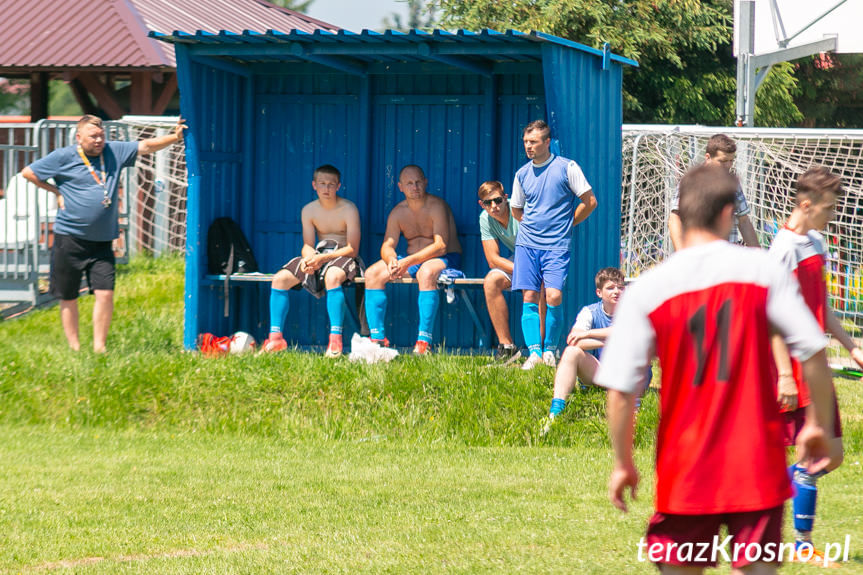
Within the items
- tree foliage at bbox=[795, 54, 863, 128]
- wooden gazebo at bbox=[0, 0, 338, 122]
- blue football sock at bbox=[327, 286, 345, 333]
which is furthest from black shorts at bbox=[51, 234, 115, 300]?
tree foliage at bbox=[795, 54, 863, 128]

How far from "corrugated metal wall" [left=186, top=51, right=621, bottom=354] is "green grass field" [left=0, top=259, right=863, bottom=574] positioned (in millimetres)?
1233

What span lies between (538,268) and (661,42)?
46.3 feet

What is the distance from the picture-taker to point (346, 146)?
10984 millimetres

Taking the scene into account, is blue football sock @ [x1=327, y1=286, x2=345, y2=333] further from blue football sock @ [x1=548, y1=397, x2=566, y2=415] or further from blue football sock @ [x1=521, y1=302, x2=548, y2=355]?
blue football sock @ [x1=548, y1=397, x2=566, y2=415]

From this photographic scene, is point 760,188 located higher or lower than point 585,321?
higher

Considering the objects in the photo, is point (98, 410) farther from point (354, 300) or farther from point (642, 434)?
point (642, 434)

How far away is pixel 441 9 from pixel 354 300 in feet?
47.8

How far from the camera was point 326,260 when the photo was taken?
32.7 feet

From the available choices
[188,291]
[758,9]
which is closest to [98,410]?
[188,291]

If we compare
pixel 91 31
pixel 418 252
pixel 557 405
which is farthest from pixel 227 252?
pixel 91 31

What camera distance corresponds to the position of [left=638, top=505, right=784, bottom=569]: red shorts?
338 centimetres

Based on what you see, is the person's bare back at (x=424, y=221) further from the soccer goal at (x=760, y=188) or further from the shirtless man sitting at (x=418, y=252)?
the soccer goal at (x=760, y=188)

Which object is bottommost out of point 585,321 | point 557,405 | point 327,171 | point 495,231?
point 557,405

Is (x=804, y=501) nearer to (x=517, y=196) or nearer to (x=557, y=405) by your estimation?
(x=557, y=405)
